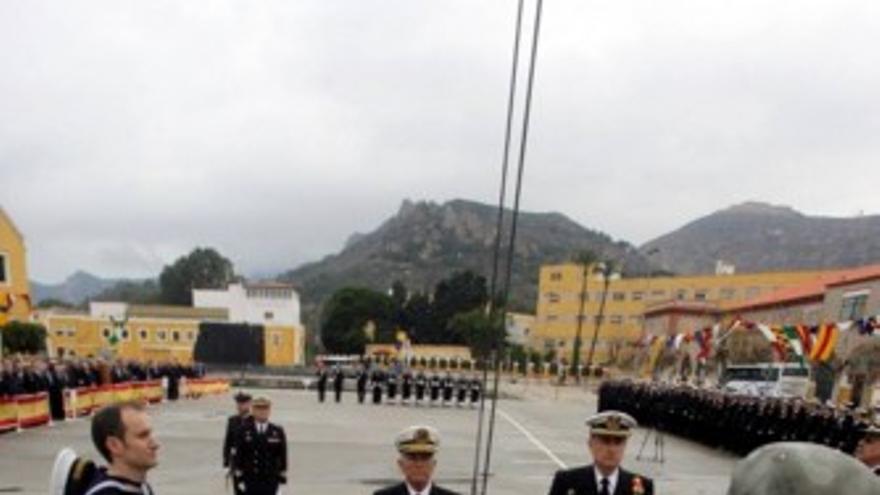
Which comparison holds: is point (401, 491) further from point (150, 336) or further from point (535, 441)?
point (150, 336)

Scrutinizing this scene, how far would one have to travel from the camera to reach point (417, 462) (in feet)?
18.2

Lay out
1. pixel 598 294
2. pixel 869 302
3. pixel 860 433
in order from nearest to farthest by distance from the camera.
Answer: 1. pixel 860 433
2. pixel 869 302
3. pixel 598 294

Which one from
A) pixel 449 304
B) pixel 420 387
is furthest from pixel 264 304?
pixel 420 387

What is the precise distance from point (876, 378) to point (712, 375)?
22651 mm

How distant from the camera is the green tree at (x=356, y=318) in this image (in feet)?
394

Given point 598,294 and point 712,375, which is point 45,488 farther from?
point 598,294

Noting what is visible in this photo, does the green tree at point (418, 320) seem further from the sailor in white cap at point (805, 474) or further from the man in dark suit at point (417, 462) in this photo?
the sailor in white cap at point (805, 474)

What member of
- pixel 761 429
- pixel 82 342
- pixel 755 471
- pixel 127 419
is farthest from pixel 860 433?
pixel 82 342

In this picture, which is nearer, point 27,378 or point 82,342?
point 27,378

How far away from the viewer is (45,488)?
15508mm

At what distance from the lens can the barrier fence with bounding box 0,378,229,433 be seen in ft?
78.3

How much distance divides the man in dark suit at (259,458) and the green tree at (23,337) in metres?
63.0

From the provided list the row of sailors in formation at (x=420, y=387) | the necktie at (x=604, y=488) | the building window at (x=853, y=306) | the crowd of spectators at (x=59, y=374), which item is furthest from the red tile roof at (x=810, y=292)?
the necktie at (x=604, y=488)

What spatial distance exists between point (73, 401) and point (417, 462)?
24.9 m
